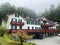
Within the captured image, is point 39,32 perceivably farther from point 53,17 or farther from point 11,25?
point 53,17

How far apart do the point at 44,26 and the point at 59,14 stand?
2565 cm

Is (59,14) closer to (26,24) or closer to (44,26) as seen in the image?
(44,26)

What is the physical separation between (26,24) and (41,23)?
7526mm

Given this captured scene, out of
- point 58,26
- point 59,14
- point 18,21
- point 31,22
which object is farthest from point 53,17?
point 18,21

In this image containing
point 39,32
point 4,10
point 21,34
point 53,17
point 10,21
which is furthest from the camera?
point 53,17

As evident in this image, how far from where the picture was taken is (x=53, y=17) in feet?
240

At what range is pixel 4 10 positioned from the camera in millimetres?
59406

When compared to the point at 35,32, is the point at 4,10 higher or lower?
higher

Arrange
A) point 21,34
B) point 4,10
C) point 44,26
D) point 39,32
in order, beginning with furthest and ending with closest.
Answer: point 4,10 < point 44,26 < point 39,32 < point 21,34

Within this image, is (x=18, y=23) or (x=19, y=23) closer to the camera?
(x=18, y=23)

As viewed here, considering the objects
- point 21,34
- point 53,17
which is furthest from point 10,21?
point 53,17

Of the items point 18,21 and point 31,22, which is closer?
point 18,21

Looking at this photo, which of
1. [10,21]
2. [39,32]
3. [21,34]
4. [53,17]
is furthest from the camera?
[53,17]

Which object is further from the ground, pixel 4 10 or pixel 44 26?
pixel 4 10
